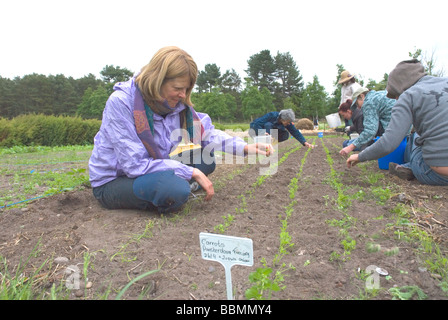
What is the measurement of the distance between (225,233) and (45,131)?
13.3 m

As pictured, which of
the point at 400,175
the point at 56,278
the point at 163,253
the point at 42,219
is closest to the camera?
the point at 56,278

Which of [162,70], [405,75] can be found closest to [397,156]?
[405,75]

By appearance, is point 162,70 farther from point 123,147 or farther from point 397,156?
point 397,156

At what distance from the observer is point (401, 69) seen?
111 inches

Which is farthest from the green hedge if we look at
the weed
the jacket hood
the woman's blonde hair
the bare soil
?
the weed

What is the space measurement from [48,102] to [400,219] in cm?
4854

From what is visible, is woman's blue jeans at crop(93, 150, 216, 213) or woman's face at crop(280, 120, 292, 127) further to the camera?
woman's face at crop(280, 120, 292, 127)

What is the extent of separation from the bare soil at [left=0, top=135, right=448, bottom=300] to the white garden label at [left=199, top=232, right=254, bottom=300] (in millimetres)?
274

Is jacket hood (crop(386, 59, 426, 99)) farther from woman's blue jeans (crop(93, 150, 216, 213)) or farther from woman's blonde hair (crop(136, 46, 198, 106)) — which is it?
woman's blue jeans (crop(93, 150, 216, 213))

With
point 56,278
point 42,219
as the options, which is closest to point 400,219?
point 56,278

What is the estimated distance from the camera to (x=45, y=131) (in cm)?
1270

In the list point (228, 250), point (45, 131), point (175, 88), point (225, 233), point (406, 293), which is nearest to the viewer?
point (228, 250)

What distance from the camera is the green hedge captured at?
39.8ft
